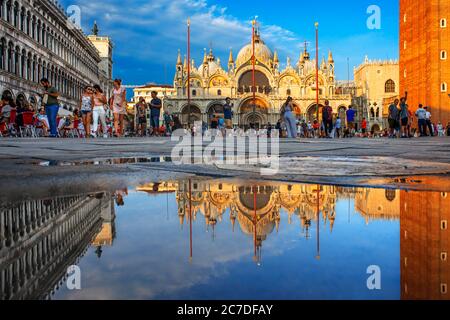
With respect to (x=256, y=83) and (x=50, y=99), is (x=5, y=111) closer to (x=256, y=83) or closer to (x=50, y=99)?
(x=50, y=99)

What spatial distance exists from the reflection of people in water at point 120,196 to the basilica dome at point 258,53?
62416mm

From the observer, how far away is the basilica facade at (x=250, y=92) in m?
61.2

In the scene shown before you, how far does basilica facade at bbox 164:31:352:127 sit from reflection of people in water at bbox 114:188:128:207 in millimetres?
57796

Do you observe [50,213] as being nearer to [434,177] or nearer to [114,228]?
[114,228]

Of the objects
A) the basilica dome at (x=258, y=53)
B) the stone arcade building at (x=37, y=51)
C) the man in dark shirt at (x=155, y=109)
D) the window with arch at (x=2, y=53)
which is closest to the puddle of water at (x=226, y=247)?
the man in dark shirt at (x=155, y=109)

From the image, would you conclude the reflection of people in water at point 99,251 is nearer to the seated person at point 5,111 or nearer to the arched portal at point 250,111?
the seated person at point 5,111

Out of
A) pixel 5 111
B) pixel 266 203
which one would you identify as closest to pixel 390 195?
pixel 266 203

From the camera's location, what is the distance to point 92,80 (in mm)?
52438

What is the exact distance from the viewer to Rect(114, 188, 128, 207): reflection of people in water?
1.99 metres

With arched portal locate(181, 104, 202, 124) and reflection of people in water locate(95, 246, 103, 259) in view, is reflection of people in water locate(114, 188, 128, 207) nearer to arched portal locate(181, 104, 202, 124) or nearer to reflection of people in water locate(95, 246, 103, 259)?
reflection of people in water locate(95, 246, 103, 259)

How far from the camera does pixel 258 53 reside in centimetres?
6800

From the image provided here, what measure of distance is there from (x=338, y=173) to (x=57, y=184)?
71.0 inches

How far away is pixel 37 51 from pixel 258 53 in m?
41.3

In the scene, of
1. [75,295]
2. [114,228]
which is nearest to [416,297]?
[75,295]
